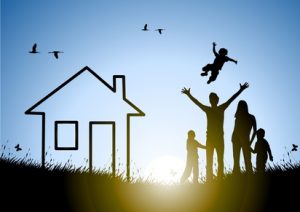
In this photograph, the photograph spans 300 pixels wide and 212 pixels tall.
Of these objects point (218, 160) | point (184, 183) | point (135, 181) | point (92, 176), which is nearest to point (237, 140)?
point (218, 160)

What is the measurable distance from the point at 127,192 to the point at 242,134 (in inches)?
121

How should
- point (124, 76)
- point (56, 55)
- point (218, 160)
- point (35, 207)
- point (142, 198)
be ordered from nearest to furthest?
1. point (35, 207)
2. point (142, 198)
3. point (218, 160)
4. point (124, 76)
5. point (56, 55)

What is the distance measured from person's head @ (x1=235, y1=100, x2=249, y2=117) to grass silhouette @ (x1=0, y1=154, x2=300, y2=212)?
4.68ft

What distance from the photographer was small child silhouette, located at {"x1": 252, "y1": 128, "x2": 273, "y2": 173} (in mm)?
12430

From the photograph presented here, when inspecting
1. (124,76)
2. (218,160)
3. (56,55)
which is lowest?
(218,160)

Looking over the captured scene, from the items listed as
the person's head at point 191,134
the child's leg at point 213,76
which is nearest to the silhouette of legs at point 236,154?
the child's leg at point 213,76

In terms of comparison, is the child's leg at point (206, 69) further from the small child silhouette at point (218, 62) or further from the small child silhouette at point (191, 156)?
the small child silhouette at point (191, 156)

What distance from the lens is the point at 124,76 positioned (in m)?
12.9

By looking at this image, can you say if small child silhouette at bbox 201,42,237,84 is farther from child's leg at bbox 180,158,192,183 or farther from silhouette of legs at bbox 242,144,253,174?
child's leg at bbox 180,158,192,183

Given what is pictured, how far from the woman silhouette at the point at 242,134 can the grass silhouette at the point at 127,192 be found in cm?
48

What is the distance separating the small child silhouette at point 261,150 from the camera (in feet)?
40.8

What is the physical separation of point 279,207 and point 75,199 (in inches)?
149

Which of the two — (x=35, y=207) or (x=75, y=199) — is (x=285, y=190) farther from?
(x=35, y=207)

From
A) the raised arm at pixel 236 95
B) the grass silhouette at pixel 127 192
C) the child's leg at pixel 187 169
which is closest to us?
the grass silhouette at pixel 127 192
